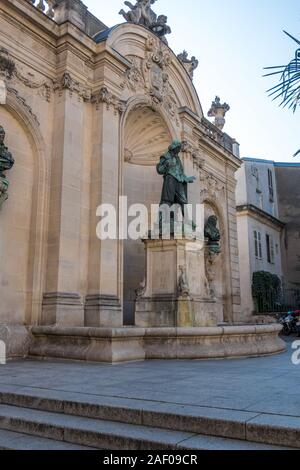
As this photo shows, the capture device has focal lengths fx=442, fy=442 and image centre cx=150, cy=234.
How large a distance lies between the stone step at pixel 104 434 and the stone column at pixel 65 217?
6104mm

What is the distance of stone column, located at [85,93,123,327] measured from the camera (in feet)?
37.8

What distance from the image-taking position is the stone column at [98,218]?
11.5 m

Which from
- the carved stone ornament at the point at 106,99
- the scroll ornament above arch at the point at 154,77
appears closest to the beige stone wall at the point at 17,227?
the carved stone ornament at the point at 106,99

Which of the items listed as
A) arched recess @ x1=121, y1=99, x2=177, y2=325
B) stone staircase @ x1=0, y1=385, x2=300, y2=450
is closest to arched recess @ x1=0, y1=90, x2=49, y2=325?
arched recess @ x1=121, y1=99, x2=177, y2=325

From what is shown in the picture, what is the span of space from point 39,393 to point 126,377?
1559mm

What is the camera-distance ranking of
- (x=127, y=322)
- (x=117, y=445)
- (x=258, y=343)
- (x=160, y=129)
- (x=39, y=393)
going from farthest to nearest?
(x=160, y=129)
(x=127, y=322)
(x=258, y=343)
(x=39, y=393)
(x=117, y=445)

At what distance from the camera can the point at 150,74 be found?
51.7 ft

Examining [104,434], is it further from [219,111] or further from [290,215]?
[290,215]

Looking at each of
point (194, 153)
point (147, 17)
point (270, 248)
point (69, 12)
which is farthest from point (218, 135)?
point (270, 248)

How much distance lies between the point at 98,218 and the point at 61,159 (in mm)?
1874

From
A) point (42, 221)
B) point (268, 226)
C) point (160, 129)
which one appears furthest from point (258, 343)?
point (268, 226)

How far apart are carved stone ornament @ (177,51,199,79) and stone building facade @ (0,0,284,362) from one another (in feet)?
11.9

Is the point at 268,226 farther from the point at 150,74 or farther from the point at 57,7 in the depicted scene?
the point at 57,7

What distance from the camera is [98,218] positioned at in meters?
12.2
